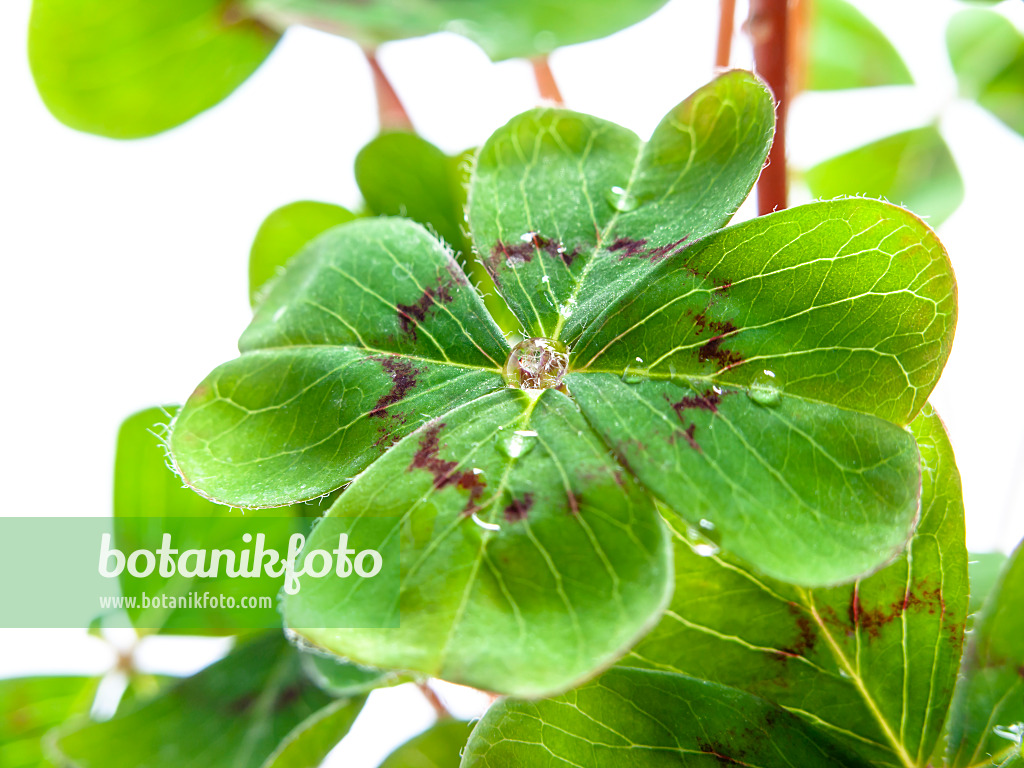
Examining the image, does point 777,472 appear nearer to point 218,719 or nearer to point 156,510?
point 218,719

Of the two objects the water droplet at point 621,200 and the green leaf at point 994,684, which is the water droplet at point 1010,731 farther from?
the water droplet at point 621,200

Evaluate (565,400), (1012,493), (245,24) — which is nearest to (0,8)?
(245,24)

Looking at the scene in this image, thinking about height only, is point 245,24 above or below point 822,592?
above

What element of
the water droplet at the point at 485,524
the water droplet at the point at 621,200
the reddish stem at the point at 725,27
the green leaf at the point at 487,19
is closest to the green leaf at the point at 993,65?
the reddish stem at the point at 725,27

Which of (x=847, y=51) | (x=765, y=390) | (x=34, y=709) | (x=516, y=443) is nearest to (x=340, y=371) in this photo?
(x=516, y=443)

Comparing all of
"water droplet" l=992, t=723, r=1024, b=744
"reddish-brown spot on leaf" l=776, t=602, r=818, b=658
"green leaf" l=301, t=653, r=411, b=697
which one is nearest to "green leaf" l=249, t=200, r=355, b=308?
"green leaf" l=301, t=653, r=411, b=697

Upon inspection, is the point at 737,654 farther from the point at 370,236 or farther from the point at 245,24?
the point at 245,24
